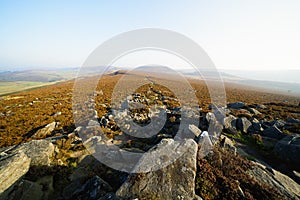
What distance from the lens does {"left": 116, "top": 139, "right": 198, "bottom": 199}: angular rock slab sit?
487 cm

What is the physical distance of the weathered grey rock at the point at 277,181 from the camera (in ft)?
19.6

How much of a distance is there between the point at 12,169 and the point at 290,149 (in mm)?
13670

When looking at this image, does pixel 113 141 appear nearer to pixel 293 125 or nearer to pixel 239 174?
pixel 239 174

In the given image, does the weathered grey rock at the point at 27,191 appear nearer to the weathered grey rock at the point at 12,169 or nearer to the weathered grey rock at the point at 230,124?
the weathered grey rock at the point at 12,169

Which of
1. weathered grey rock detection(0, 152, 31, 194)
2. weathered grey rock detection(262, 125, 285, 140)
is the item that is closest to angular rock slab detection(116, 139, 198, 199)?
weathered grey rock detection(0, 152, 31, 194)

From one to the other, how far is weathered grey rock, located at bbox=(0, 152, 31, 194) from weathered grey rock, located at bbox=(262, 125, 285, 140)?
51.6 ft

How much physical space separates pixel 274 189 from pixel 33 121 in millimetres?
18041

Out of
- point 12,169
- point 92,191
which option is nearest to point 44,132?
point 12,169

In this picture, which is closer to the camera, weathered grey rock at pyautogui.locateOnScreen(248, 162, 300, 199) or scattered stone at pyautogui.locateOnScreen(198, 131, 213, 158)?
weathered grey rock at pyautogui.locateOnScreen(248, 162, 300, 199)

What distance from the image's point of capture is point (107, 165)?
784cm

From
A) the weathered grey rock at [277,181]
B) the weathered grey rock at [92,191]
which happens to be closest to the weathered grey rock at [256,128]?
the weathered grey rock at [277,181]

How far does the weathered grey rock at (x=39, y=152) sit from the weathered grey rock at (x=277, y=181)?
9.12 m

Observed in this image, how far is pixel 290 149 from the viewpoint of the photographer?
924 centimetres

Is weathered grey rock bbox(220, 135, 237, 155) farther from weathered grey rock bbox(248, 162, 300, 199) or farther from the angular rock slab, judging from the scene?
the angular rock slab
